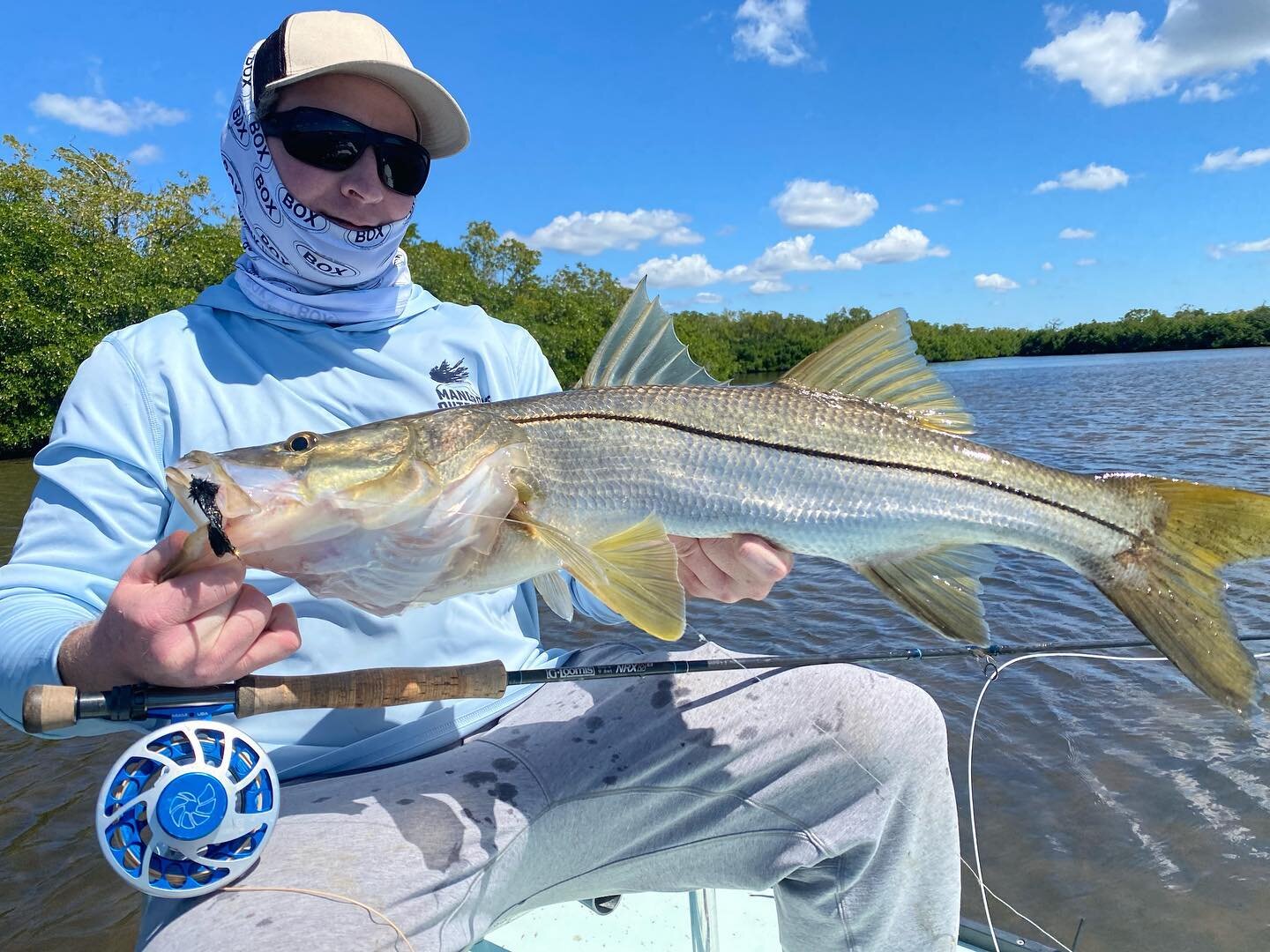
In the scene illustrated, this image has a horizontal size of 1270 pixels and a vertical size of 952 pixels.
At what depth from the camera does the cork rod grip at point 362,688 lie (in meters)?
1.94

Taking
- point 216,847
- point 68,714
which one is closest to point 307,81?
point 68,714

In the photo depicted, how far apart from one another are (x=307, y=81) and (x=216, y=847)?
2.20 metres

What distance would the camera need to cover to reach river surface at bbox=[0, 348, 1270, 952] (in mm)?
4254

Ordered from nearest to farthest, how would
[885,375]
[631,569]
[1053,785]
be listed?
[631,569] → [885,375] → [1053,785]

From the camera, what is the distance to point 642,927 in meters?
3.19

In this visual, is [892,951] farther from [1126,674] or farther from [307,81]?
[1126,674]

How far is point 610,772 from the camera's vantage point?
2.26 metres

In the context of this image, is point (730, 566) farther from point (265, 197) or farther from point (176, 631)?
point (265, 197)

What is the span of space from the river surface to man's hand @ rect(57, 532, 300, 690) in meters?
3.85

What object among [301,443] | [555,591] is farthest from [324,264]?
[555,591]

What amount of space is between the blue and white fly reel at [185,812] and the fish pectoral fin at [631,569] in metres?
0.86

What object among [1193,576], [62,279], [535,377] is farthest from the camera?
[62,279]

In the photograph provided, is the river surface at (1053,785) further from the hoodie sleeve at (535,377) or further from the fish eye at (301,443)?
the fish eye at (301,443)

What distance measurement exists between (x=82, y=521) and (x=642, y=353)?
1561 mm
